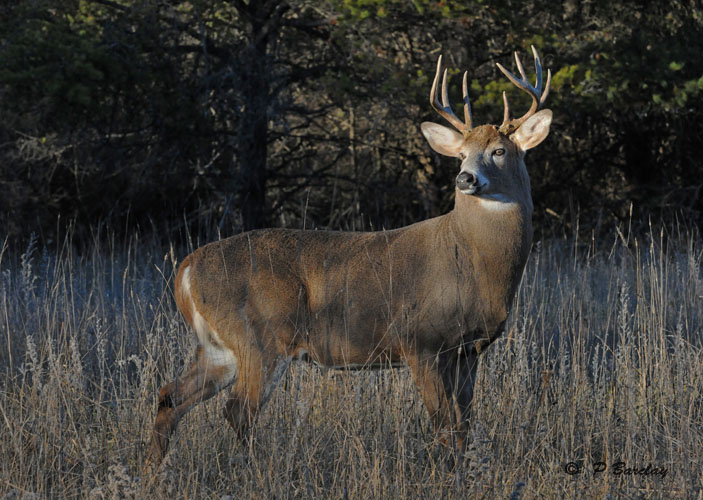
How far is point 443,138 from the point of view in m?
4.74

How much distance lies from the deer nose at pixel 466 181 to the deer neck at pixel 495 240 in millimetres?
285

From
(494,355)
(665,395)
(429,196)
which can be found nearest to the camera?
(665,395)

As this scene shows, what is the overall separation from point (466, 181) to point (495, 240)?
0.40 m

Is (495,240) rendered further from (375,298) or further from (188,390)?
(188,390)

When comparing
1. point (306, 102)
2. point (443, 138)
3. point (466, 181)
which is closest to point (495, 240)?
point (466, 181)

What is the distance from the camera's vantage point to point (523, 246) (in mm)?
4293

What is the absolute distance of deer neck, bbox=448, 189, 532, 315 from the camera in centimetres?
421

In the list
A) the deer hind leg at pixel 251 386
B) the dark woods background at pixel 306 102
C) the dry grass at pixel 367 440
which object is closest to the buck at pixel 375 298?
the deer hind leg at pixel 251 386

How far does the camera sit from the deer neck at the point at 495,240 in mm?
4215

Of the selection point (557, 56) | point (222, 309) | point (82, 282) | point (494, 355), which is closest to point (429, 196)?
point (557, 56)

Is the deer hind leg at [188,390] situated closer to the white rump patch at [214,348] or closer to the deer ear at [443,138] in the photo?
the white rump patch at [214,348]

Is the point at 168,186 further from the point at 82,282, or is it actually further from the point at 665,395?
the point at 665,395

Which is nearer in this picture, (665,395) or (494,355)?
(665,395)

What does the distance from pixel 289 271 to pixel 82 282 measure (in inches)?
145
